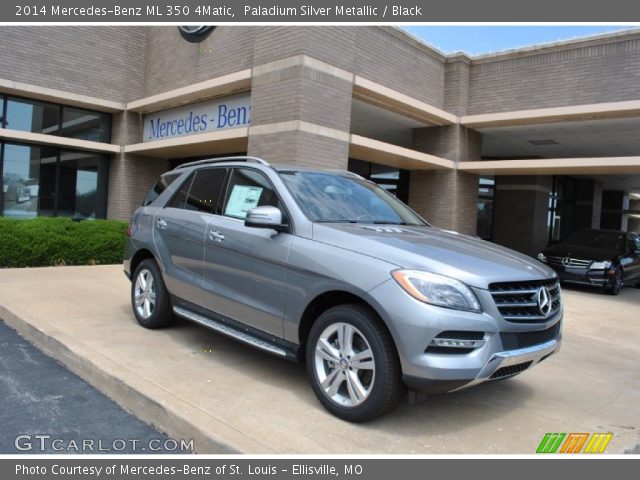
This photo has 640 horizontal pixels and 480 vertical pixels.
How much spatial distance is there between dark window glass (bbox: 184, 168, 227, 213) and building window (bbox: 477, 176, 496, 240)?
14834 mm

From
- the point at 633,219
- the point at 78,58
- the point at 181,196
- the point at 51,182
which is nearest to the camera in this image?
the point at 181,196

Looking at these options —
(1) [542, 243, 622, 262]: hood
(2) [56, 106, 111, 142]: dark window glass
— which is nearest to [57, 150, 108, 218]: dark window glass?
(2) [56, 106, 111, 142]: dark window glass

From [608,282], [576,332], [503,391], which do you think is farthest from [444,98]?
[503,391]

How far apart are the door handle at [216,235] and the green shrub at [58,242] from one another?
7288 mm

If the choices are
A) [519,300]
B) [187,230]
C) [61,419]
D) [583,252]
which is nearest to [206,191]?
[187,230]

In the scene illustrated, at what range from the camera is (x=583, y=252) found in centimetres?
1247

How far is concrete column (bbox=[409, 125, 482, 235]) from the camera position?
1389 cm

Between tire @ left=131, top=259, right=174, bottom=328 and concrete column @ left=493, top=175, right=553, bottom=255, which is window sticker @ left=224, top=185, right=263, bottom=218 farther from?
concrete column @ left=493, top=175, right=553, bottom=255

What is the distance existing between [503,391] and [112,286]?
646 centimetres

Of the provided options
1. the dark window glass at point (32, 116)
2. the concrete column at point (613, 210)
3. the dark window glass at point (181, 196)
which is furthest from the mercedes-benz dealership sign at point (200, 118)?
the concrete column at point (613, 210)

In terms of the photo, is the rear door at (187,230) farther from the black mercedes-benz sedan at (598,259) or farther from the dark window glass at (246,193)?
the black mercedes-benz sedan at (598,259)

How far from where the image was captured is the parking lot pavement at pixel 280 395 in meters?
3.39

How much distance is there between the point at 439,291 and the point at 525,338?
2.50 feet

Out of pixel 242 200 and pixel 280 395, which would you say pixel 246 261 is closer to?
pixel 242 200
